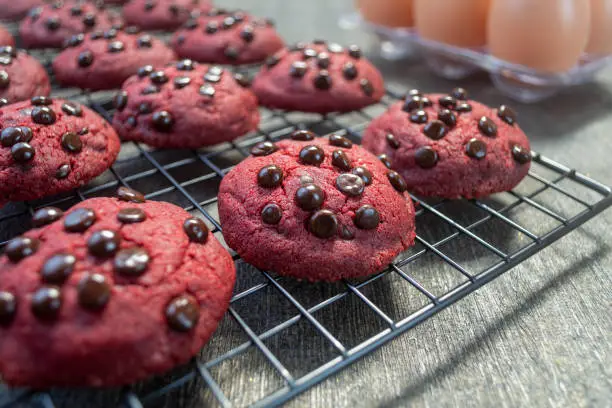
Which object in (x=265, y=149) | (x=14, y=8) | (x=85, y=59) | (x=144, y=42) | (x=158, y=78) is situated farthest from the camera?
(x=14, y=8)

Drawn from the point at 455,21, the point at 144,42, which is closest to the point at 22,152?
the point at 144,42

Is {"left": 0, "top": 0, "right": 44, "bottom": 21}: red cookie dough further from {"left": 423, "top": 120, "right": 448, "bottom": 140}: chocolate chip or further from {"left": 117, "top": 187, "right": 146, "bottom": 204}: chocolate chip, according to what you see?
{"left": 423, "top": 120, "right": 448, "bottom": 140}: chocolate chip

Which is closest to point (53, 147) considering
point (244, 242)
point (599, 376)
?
point (244, 242)

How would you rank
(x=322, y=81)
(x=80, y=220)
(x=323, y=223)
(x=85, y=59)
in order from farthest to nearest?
(x=85, y=59)
(x=322, y=81)
(x=323, y=223)
(x=80, y=220)

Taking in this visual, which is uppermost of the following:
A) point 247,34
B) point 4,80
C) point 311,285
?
point 4,80

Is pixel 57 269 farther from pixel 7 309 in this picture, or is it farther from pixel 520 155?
pixel 520 155

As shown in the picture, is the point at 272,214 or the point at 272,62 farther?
the point at 272,62
